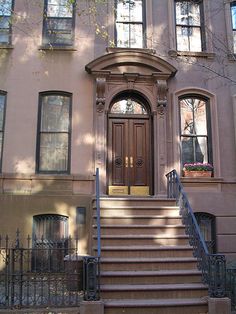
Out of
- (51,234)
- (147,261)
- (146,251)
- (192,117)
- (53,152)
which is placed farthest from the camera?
(192,117)

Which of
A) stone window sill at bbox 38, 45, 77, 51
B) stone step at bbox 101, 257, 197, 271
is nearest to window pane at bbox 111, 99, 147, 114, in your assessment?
stone window sill at bbox 38, 45, 77, 51

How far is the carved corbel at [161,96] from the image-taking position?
1174 cm

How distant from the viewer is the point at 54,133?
38.1ft

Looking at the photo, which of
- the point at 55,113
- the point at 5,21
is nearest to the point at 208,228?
the point at 55,113

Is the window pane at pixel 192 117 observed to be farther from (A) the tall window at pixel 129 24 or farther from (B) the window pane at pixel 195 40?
(A) the tall window at pixel 129 24

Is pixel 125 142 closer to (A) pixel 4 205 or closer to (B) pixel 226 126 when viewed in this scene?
(B) pixel 226 126

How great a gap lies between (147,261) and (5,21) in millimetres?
8581

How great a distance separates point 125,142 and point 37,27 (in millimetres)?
4496

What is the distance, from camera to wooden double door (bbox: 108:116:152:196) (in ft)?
38.4

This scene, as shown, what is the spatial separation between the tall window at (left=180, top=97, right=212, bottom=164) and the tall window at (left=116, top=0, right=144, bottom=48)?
8.09 feet

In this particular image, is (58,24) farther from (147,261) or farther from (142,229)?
(147,261)

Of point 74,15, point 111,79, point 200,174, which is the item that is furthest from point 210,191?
point 74,15

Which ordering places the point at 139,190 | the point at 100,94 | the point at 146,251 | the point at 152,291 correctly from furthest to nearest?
1. the point at 139,190
2. the point at 100,94
3. the point at 146,251
4. the point at 152,291

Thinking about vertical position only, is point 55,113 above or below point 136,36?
below
